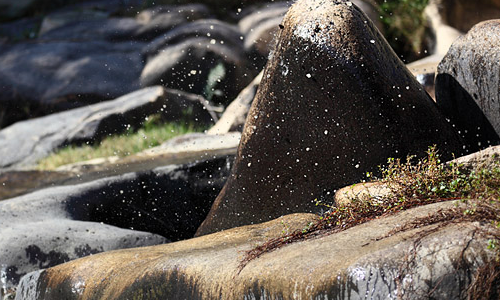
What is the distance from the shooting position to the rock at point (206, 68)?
1384 centimetres

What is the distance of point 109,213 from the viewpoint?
6.07 metres

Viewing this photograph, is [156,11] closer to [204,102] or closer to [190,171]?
[204,102]

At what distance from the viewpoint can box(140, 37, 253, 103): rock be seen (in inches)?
545

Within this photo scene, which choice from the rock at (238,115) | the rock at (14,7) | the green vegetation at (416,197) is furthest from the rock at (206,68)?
the green vegetation at (416,197)

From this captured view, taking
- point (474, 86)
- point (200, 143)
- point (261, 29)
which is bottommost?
point (200, 143)

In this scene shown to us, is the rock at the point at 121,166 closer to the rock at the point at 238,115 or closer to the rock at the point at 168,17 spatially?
the rock at the point at 238,115

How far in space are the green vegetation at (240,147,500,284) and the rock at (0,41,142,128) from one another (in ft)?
39.7

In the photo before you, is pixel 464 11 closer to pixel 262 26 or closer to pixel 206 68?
pixel 262 26

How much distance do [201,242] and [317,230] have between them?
915mm

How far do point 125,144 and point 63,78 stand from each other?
181 inches

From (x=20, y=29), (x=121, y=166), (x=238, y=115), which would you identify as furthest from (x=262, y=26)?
(x=121, y=166)

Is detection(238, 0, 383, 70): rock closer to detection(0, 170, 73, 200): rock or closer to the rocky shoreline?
the rocky shoreline

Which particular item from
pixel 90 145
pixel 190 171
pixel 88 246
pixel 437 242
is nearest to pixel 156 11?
pixel 90 145

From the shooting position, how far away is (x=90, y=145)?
1178cm
